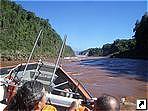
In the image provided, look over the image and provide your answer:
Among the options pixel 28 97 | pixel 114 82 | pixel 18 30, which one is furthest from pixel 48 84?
pixel 18 30

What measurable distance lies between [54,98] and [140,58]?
168ft

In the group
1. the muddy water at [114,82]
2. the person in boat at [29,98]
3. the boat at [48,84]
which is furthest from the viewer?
the muddy water at [114,82]

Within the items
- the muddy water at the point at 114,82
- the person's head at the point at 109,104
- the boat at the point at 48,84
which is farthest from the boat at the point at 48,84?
the muddy water at the point at 114,82

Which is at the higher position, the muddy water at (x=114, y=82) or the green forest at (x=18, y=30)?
the green forest at (x=18, y=30)

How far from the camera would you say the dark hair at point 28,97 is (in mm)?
1857

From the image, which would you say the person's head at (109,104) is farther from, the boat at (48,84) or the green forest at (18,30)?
the green forest at (18,30)

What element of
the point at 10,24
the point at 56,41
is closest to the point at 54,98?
the point at 10,24

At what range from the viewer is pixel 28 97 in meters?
1.86

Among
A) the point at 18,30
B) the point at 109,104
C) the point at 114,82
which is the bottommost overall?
the point at 109,104

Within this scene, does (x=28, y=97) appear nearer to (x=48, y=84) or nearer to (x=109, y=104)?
(x=109, y=104)

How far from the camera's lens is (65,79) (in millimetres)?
6613

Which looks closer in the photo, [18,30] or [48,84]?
A: [48,84]

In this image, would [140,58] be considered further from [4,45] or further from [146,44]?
[4,45]

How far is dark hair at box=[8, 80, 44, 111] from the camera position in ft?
6.09
